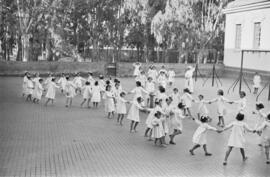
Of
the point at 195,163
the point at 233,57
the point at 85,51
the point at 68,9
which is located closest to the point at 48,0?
the point at 68,9

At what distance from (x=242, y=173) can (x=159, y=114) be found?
306 centimetres

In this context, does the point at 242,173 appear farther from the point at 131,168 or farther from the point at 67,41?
the point at 67,41

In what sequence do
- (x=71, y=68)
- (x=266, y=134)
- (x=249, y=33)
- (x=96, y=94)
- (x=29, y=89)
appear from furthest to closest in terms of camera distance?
(x=71, y=68) < (x=249, y=33) < (x=29, y=89) < (x=96, y=94) < (x=266, y=134)

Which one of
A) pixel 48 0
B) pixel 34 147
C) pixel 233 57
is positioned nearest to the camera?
pixel 34 147

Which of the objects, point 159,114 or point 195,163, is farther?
point 159,114

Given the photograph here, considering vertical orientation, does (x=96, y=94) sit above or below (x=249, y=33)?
below

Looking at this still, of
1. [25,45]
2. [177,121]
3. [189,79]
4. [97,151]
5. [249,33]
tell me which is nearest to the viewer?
[97,151]

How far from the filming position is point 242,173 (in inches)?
360

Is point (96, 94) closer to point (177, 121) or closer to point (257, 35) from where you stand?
point (177, 121)

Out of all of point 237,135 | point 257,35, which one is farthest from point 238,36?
point 237,135

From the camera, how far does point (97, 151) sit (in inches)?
420

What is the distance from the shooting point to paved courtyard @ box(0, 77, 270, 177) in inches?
357

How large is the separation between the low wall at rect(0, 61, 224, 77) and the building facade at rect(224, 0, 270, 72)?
243cm

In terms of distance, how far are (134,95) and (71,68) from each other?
715 inches
